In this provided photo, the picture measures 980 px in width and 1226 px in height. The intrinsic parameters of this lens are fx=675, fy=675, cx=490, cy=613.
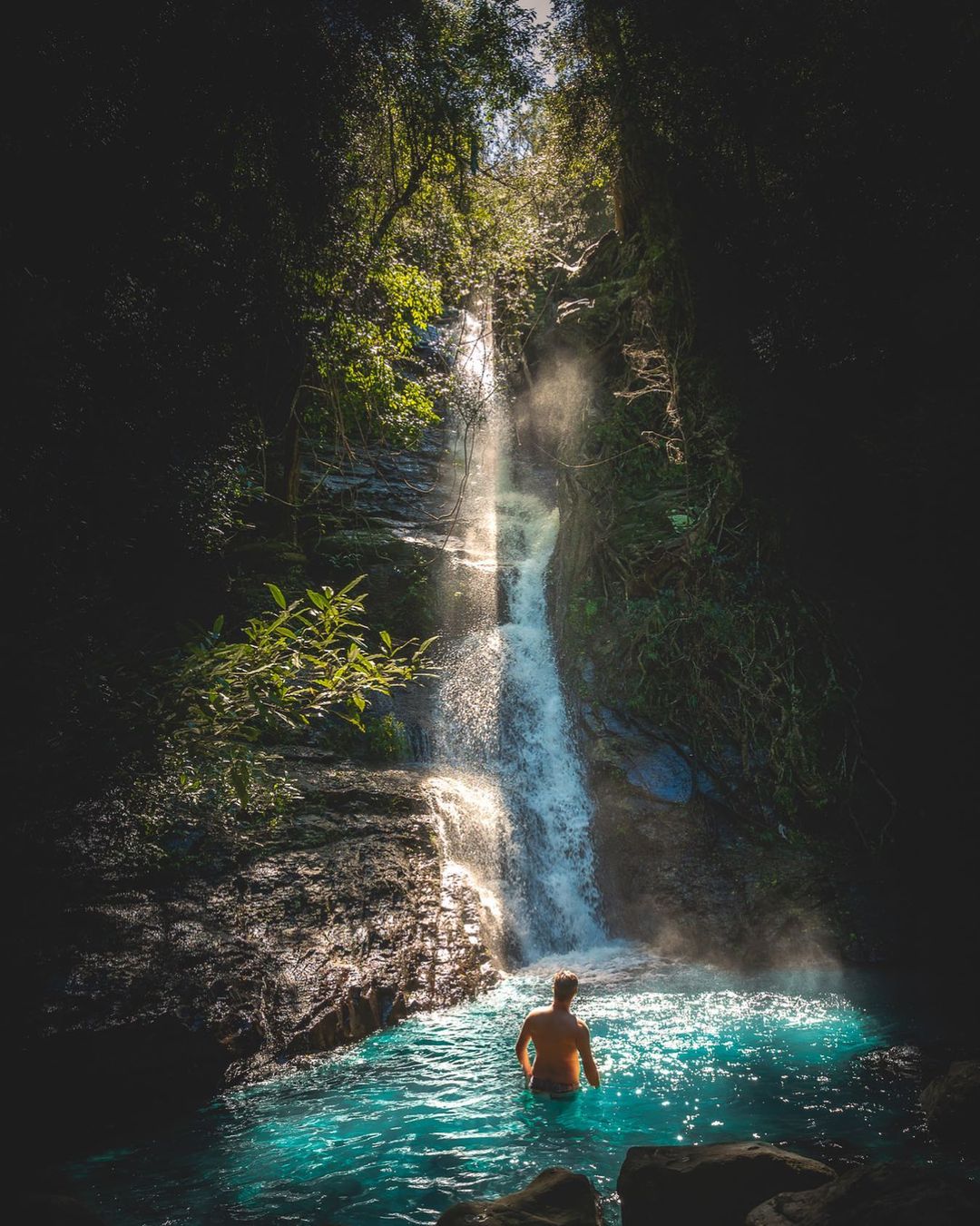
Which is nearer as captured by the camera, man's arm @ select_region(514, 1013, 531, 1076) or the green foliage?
the green foliage

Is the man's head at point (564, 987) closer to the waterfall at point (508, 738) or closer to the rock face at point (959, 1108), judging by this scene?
the rock face at point (959, 1108)

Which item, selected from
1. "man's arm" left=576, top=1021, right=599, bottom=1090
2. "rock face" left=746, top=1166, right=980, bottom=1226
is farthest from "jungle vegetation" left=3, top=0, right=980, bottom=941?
"rock face" left=746, top=1166, right=980, bottom=1226

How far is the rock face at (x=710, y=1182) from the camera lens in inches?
127

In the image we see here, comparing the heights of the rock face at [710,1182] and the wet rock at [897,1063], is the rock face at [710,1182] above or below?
above

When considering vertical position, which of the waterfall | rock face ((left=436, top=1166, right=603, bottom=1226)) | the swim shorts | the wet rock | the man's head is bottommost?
the wet rock

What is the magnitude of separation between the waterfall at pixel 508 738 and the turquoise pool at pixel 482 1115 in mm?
2545

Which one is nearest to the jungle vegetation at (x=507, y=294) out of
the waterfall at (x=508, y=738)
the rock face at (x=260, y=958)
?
the rock face at (x=260, y=958)

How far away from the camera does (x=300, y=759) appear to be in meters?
9.57

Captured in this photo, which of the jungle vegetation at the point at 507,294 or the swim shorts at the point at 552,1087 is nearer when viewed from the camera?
the jungle vegetation at the point at 507,294

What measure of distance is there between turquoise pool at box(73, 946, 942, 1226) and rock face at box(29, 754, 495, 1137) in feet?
1.09

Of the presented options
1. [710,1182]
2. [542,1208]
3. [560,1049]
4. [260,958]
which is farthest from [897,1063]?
[260,958]

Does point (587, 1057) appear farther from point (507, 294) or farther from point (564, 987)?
point (507, 294)

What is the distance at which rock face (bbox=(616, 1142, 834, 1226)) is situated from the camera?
3.22m

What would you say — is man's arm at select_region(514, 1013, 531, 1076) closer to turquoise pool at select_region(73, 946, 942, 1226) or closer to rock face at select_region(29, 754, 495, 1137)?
turquoise pool at select_region(73, 946, 942, 1226)
